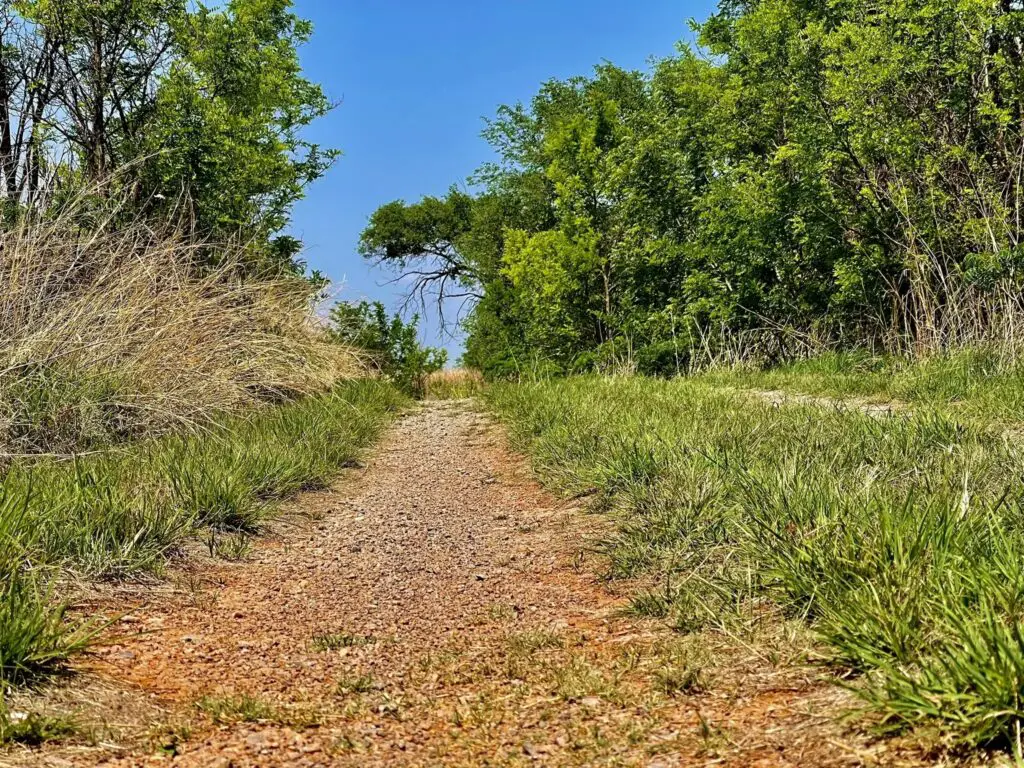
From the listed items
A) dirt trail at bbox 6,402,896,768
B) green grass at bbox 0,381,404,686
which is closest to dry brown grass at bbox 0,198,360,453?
green grass at bbox 0,381,404,686

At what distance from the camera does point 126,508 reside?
3826 mm

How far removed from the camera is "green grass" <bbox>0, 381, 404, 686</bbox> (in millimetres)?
2484

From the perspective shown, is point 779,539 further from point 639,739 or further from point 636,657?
point 639,739

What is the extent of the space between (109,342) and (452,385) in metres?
12.2

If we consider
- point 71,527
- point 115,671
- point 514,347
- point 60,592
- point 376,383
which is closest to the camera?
point 115,671

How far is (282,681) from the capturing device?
258 cm

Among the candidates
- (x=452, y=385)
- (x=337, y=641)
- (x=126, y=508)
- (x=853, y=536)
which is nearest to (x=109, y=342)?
(x=126, y=508)

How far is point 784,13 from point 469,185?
14.9 meters

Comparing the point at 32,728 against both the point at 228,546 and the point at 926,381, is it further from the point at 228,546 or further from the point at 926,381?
the point at 926,381

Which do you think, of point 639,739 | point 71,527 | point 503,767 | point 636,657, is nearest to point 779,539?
point 636,657

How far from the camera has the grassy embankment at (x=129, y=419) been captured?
3.28 m

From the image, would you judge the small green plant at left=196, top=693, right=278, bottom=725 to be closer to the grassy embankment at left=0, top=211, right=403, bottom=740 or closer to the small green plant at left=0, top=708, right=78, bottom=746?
the small green plant at left=0, top=708, right=78, bottom=746

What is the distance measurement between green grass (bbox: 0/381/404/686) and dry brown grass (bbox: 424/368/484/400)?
996 centimetres

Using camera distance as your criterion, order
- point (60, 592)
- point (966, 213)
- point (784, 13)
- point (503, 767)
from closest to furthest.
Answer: point (503, 767)
point (60, 592)
point (966, 213)
point (784, 13)
